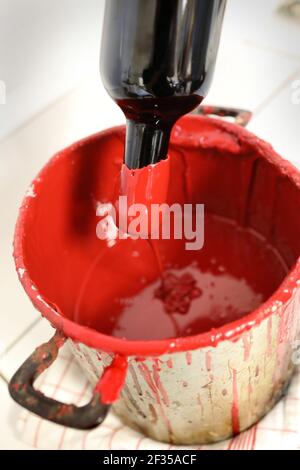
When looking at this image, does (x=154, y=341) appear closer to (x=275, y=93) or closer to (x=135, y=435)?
(x=135, y=435)

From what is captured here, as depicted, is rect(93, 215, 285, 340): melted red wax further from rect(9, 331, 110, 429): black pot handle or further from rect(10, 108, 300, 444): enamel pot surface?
rect(9, 331, 110, 429): black pot handle

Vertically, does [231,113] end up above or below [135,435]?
above

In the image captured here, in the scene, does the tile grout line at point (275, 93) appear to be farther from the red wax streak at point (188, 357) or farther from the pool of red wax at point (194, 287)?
the red wax streak at point (188, 357)

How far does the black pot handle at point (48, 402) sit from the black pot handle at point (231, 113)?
319 millimetres

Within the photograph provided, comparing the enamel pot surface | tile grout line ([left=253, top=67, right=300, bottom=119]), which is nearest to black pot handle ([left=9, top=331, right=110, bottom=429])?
the enamel pot surface

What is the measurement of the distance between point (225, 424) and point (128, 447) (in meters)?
0.10

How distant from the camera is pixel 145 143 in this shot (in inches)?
17.4

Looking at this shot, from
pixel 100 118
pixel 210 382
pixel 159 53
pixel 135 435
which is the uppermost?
pixel 159 53

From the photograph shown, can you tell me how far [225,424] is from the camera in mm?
535

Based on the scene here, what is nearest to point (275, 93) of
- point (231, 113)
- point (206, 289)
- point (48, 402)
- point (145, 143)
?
point (231, 113)

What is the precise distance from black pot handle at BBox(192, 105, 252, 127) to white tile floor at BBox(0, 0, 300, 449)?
120 millimetres

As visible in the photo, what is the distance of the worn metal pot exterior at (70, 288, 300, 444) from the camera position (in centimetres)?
44

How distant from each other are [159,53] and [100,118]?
0.38 meters
